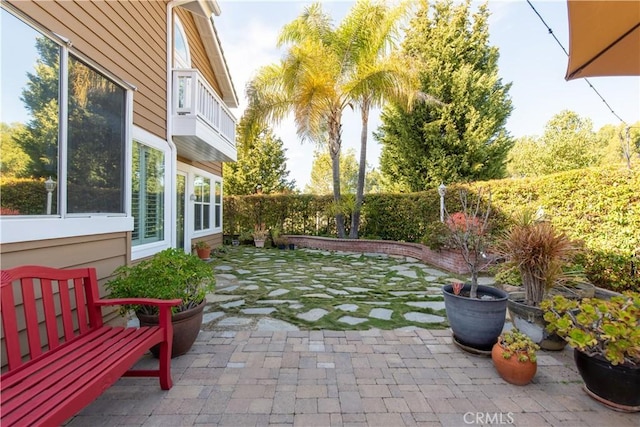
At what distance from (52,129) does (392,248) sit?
311 inches

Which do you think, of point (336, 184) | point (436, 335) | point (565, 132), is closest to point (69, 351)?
point (436, 335)

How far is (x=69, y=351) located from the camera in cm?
190

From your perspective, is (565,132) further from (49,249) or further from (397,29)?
(49,249)

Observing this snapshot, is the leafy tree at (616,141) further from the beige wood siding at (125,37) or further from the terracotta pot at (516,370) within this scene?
the beige wood siding at (125,37)

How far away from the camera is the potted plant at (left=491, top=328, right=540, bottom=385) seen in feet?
7.27

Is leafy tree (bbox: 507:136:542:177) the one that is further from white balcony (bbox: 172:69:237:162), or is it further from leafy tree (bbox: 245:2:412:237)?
white balcony (bbox: 172:69:237:162)

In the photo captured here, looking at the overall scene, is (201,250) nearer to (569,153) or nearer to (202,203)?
(202,203)

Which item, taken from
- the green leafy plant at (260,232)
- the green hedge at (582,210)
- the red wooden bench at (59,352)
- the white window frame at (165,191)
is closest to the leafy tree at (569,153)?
the green hedge at (582,210)

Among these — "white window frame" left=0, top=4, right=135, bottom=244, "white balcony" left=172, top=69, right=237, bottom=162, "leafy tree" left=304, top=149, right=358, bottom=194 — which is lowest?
"white window frame" left=0, top=4, right=135, bottom=244

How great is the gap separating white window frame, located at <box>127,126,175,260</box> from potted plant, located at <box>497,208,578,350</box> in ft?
15.2

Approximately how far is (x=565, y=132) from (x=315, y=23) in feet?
59.5

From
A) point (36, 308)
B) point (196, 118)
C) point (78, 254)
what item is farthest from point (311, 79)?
point (36, 308)

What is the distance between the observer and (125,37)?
369 centimetres

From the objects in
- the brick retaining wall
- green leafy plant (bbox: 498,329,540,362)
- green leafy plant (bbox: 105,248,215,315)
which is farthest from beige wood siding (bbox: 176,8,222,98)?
green leafy plant (bbox: 498,329,540,362)
